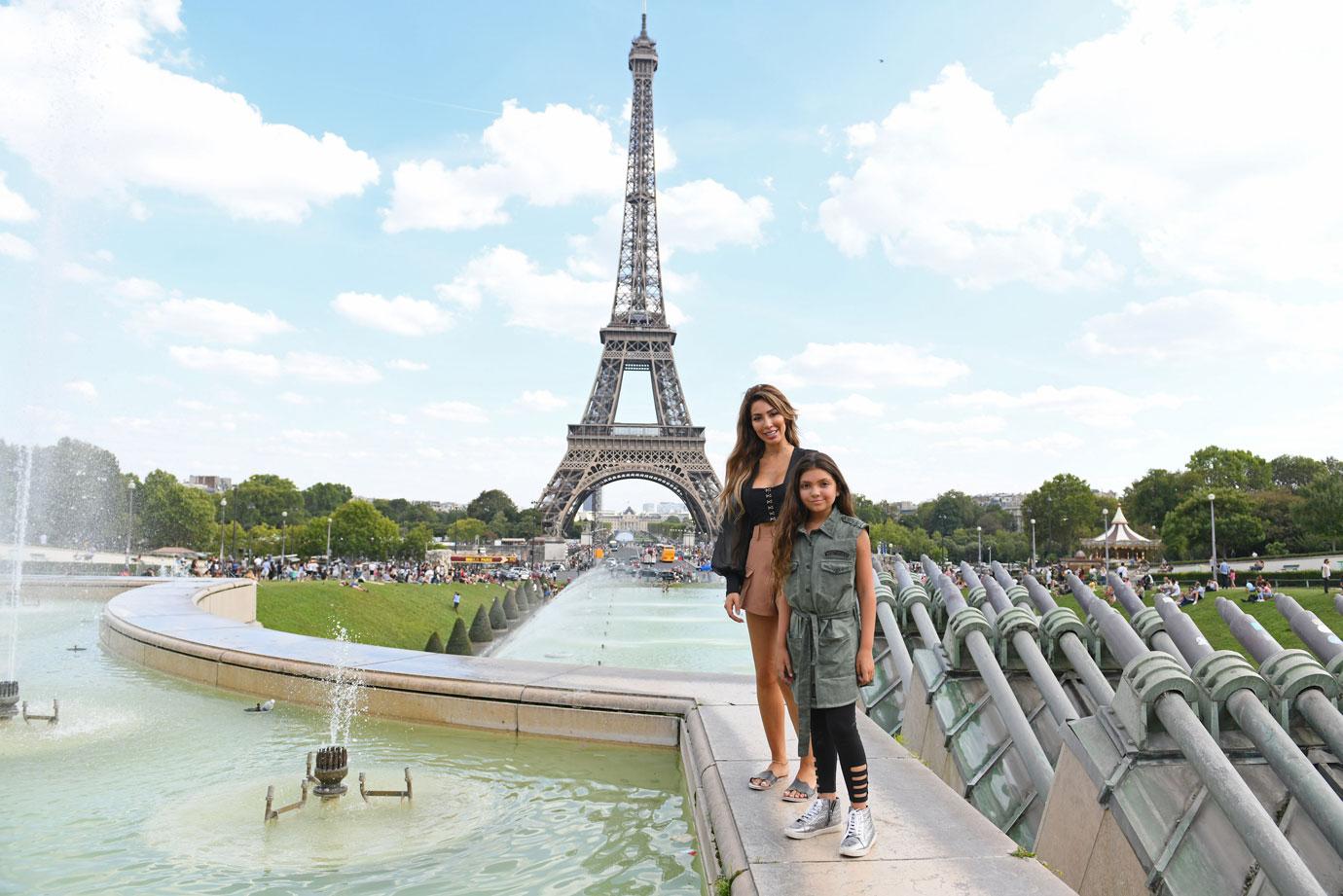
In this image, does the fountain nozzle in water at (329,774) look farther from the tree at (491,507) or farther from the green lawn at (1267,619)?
the tree at (491,507)

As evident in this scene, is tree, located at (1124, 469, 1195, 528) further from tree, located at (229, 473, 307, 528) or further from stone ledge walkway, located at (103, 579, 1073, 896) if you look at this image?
tree, located at (229, 473, 307, 528)

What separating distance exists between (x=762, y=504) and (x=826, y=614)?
0.69m

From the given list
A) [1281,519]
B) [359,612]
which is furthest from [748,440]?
[1281,519]

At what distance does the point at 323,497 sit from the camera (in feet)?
435

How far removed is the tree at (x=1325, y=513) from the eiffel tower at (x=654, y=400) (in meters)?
38.3

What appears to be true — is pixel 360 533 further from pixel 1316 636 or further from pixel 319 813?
pixel 1316 636

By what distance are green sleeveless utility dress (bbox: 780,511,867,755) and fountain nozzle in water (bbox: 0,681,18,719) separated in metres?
7.03

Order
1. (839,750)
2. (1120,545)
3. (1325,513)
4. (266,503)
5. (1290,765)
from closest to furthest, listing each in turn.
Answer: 1. (1290,765)
2. (839,750)
3. (1325,513)
4. (1120,545)
5. (266,503)

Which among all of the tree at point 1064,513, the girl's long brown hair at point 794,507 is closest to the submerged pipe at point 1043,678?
the girl's long brown hair at point 794,507

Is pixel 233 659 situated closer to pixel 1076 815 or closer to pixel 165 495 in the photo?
pixel 1076 815

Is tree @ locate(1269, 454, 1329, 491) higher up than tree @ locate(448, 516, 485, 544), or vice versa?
tree @ locate(1269, 454, 1329, 491)

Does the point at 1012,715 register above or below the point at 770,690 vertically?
below

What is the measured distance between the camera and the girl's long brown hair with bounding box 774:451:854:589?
3.88 meters

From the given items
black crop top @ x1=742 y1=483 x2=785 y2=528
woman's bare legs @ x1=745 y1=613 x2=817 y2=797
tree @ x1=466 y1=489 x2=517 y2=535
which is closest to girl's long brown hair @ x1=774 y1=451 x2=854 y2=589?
black crop top @ x1=742 y1=483 x2=785 y2=528
